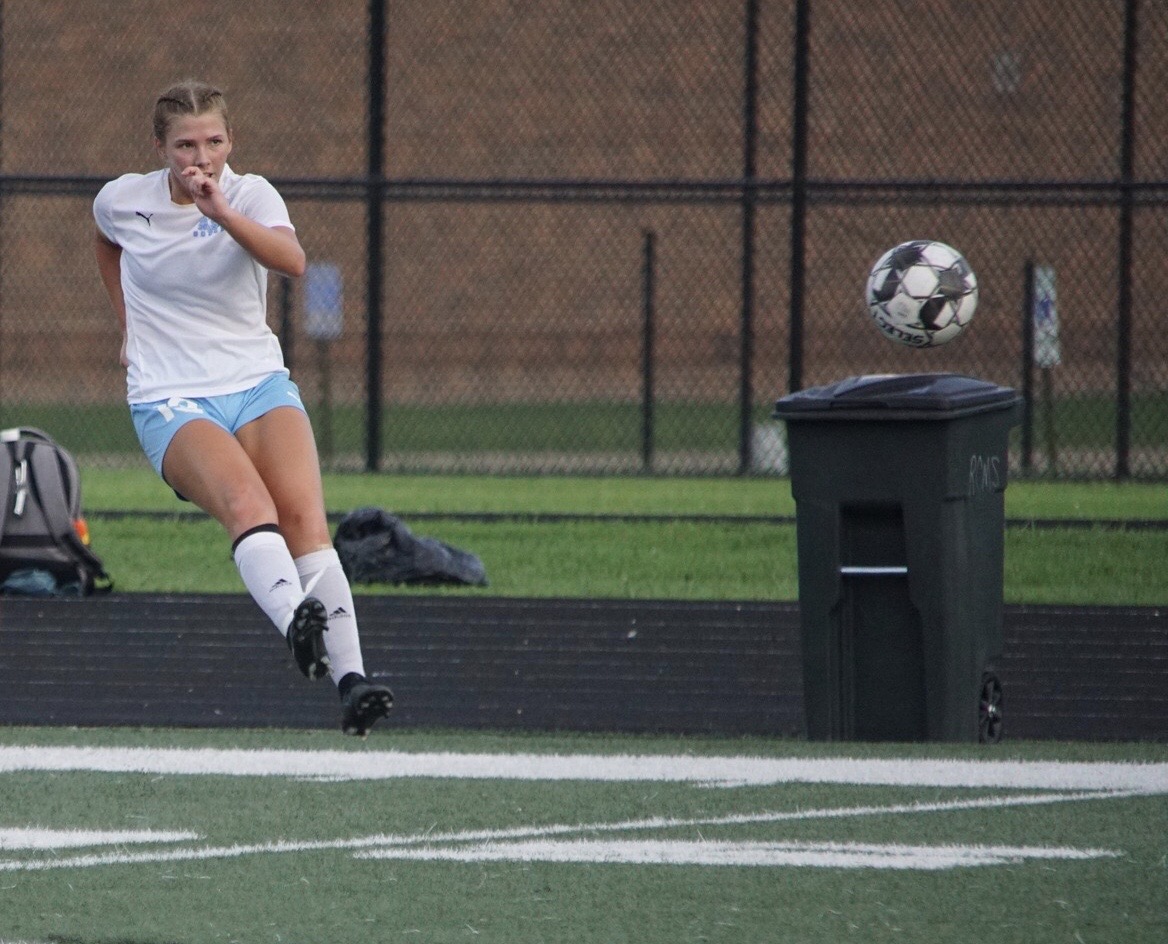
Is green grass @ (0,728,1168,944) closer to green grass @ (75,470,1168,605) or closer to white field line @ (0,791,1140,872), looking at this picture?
white field line @ (0,791,1140,872)

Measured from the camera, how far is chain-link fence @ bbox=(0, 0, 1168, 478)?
20891mm

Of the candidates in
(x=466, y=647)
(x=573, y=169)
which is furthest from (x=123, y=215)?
(x=573, y=169)

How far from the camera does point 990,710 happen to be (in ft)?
23.2

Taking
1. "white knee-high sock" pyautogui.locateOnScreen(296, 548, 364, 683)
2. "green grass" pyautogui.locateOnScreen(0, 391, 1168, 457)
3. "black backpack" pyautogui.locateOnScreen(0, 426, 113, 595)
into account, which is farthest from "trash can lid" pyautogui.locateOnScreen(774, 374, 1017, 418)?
"green grass" pyautogui.locateOnScreen(0, 391, 1168, 457)

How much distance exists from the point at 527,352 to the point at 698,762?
72.2 feet

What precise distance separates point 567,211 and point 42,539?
1945 centimetres

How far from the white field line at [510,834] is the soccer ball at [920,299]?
2.38 meters

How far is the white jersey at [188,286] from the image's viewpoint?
18.0 feet

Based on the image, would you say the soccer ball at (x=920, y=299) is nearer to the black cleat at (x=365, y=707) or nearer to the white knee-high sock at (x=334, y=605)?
the white knee-high sock at (x=334, y=605)

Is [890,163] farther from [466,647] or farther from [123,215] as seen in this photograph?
[123,215]

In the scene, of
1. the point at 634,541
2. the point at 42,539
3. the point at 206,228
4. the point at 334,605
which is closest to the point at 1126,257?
the point at 634,541

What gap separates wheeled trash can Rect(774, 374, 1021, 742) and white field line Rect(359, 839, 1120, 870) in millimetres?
1708

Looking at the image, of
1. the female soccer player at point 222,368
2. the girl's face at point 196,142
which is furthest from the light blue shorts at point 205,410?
the girl's face at point 196,142

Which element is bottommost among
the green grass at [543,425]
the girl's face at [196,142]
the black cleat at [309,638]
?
the black cleat at [309,638]
